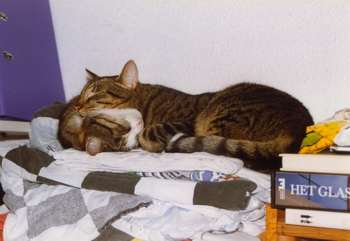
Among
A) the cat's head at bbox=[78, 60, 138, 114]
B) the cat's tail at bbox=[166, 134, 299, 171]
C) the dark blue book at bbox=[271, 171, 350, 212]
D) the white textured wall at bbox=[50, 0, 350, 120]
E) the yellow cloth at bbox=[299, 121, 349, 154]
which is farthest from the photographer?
the cat's head at bbox=[78, 60, 138, 114]

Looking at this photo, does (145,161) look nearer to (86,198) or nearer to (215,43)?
(86,198)

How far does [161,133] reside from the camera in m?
1.14

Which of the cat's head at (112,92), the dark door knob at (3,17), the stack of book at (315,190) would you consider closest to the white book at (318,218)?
the stack of book at (315,190)

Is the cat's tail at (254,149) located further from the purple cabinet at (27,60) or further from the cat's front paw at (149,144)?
the purple cabinet at (27,60)

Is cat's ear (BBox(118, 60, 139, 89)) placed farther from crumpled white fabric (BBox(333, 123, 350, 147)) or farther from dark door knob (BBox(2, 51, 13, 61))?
crumpled white fabric (BBox(333, 123, 350, 147))

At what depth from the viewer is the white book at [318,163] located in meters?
0.73

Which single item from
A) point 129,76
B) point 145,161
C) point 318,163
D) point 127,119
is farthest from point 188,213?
point 129,76

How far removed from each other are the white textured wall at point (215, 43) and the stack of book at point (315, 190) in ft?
1.34

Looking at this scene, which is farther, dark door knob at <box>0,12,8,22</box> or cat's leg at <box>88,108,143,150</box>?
dark door knob at <box>0,12,8,22</box>

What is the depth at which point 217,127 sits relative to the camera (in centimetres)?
113

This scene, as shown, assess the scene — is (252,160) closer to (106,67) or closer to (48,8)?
(106,67)

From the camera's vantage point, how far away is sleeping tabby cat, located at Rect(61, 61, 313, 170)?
1023 millimetres

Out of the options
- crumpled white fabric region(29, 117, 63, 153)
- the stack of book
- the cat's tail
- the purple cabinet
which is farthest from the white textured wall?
the stack of book

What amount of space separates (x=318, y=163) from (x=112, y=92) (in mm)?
663
